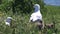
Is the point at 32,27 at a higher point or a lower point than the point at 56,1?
higher

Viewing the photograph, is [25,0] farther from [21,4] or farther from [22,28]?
[22,28]

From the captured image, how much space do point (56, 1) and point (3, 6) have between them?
2.61 metres

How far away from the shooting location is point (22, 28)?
3.62 m

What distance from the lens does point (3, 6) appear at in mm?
11453

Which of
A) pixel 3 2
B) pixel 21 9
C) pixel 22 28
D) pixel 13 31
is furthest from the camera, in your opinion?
pixel 3 2

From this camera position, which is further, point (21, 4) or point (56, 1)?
point (56, 1)

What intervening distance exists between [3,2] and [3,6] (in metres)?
0.64

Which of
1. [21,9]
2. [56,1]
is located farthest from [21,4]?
[56,1]

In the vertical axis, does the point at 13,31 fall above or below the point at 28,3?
above

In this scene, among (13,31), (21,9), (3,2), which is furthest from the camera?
(3,2)

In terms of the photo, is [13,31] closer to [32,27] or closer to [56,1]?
[32,27]

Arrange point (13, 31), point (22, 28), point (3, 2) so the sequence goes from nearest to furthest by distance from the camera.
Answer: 1. point (13, 31)
2. point (22, 28)
3. point (3, 2)

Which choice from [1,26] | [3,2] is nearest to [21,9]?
[3,2]

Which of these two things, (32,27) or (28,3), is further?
(28,3)
